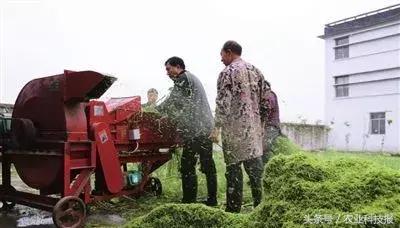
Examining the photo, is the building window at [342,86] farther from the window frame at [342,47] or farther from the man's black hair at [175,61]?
the man's black hair at [175,61]

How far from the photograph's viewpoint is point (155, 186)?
22.0ft

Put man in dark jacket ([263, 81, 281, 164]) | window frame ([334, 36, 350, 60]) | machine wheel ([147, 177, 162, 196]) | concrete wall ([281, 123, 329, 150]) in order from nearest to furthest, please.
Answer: man in dark jacket ([263, 81, 281, 164])
machine wheel ([147, 177, 162, 196])
concrete wall ([281, 123, 329, 150])
window frame ([334, 36, 350, 60])

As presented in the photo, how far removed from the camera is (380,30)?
28297 millimetres

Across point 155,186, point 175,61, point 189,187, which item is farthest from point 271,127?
point 155,186

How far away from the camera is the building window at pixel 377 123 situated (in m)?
29.1

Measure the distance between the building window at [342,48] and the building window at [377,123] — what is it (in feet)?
13.9

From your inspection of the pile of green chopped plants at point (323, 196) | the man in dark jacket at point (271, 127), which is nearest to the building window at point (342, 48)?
the man in dark jacket at point (271, 127)

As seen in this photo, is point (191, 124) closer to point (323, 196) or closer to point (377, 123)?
point (323, 196)

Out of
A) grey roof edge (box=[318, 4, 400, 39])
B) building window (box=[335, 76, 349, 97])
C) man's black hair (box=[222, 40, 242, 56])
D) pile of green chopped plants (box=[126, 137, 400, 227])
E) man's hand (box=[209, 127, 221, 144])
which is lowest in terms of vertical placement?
pile of green chopped plants (box=[126, 137, 400, 227])

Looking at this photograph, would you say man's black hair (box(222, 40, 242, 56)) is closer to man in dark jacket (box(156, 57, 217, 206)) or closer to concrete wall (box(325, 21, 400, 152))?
man in dark jacket (box(156, 57, 217, 206))

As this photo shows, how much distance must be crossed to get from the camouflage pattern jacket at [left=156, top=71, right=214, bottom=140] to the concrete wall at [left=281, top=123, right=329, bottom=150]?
16151mm

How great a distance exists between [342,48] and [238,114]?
92.1ft

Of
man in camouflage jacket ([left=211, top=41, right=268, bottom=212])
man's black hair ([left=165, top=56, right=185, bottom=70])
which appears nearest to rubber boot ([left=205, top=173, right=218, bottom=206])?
man in camouflage jacket ([left=211, top=41, right=268, bottom=212])

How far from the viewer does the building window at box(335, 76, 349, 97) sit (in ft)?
102
